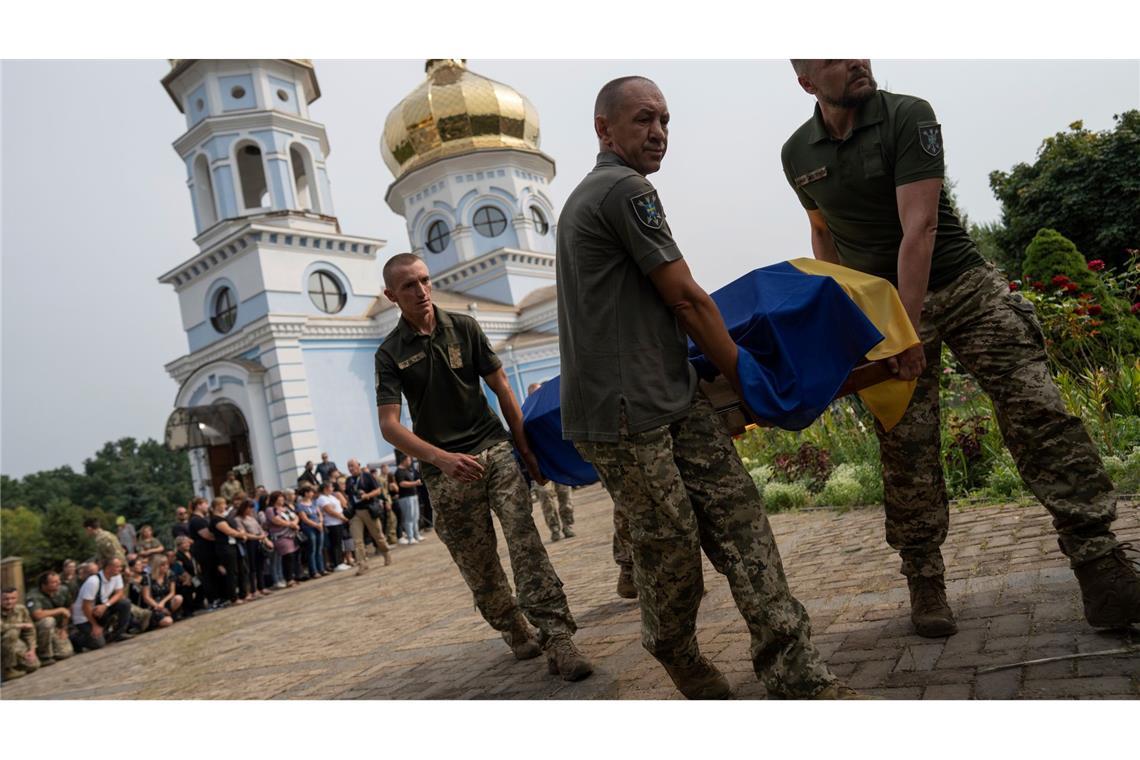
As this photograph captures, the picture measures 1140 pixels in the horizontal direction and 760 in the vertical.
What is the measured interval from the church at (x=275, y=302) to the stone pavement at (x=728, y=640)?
13.8 meters

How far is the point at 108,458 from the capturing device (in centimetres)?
7956

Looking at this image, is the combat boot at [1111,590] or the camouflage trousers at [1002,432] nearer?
the combat boot at [1111,590]

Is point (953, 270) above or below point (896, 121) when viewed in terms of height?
below

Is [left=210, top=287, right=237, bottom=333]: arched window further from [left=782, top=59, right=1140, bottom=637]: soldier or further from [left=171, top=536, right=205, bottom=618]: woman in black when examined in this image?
[left=782, top=59, right=1140, bottom=637]: soldier

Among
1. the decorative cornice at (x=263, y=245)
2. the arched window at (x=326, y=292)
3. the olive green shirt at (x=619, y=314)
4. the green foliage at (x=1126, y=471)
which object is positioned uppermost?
the decorative cornice at (x=263, y=245)

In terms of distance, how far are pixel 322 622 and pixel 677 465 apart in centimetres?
640

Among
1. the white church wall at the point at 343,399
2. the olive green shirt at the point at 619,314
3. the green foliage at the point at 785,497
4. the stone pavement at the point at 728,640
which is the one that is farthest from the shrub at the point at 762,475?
the white church wall at the point at 343,399

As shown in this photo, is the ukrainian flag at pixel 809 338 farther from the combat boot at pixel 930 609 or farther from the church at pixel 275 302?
the church at pixel 275 302

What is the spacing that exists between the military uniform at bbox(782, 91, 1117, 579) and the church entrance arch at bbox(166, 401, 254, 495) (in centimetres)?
2159

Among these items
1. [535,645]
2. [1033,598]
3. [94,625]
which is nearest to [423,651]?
[535,645]

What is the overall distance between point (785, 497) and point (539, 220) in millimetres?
26193

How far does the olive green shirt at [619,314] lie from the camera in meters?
2.73

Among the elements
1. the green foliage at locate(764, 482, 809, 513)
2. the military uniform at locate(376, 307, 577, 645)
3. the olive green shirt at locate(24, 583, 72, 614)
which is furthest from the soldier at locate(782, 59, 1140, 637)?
the olive green shirt at locate(24, 583, 72, 614)

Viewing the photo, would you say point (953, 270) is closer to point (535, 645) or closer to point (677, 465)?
point (677, 465)
